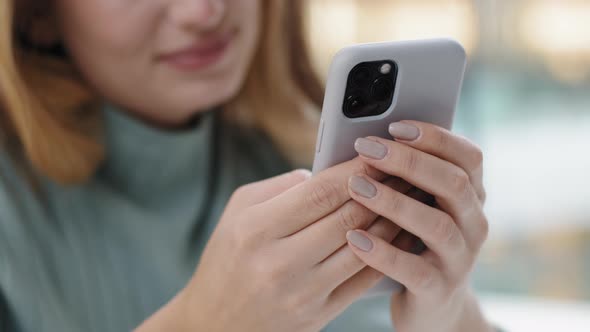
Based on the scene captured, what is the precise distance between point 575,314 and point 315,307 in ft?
5.71

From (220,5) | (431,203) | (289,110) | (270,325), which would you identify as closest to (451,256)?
(431,203)

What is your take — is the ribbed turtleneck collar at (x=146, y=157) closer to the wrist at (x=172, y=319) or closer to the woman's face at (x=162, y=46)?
the woman's face at (x=162, y=46)

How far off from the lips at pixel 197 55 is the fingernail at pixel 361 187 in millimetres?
352

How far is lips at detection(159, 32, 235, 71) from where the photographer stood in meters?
0.78

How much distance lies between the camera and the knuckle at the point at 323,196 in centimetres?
51

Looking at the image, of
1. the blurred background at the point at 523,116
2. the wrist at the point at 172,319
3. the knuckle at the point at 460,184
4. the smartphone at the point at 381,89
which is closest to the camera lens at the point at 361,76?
the smartphone at the point at 381,89

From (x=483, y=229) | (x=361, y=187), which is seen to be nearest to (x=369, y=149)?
(x=361, y=187)

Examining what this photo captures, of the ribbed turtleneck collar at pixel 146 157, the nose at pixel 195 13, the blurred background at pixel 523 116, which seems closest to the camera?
the nose at pixel 195 13

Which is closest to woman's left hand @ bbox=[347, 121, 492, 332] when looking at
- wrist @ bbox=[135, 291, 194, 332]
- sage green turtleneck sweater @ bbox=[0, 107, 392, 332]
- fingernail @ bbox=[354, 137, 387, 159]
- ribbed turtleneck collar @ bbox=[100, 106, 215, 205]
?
fingernail @ bbox=[354, 137, 387, 159]

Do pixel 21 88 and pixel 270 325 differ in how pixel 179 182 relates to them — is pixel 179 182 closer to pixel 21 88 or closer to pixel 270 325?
pixel 21 88

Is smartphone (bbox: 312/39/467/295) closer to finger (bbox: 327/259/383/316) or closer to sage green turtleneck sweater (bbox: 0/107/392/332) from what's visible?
finger (bbox: 327/259/383/316)

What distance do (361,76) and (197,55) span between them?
0.34 meters

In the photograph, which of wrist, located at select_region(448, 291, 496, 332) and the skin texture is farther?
wrist, located at select_region(448, 291, 496, 332)

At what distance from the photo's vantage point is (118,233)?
841 millimetres
